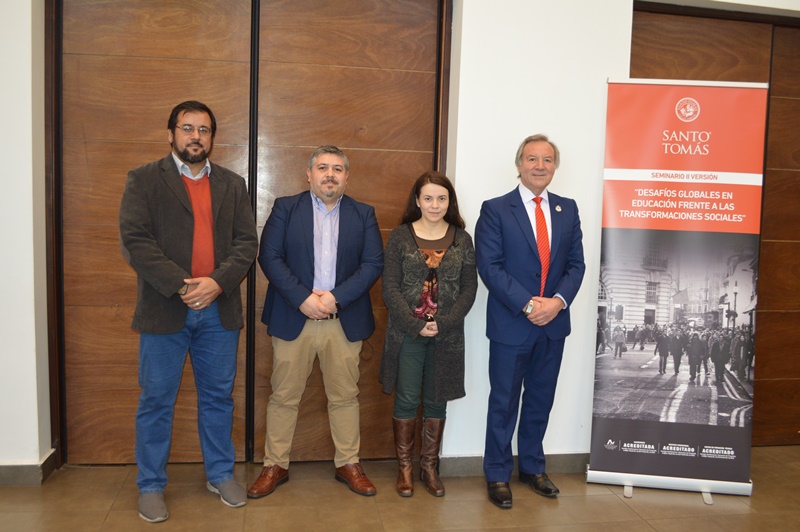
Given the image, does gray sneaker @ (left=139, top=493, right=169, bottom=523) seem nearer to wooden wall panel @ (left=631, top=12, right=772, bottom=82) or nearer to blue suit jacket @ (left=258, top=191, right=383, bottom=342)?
blue suit jacket @ (left=258, top=191, right=383, bottom=342)

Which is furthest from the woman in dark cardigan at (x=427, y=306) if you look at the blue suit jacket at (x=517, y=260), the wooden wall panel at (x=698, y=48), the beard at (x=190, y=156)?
the wooden wall panel at (x=698, y=48)

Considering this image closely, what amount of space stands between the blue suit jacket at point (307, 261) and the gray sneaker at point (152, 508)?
894 mm

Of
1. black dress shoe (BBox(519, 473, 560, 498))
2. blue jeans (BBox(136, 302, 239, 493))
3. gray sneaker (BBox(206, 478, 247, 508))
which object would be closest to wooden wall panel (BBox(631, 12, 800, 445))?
black dress shoe (BBox(519, 473, 560, 498))

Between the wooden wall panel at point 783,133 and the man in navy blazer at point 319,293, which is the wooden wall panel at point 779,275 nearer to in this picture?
the wooden wall panel at point 783,133

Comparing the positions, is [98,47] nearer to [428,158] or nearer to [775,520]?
[428,158]

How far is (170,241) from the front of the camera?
101 inches

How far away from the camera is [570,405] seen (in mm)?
3318

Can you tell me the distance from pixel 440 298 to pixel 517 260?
16.7 inches

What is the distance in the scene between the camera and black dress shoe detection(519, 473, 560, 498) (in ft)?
9.78

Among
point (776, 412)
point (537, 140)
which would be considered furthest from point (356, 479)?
point (776, 412)

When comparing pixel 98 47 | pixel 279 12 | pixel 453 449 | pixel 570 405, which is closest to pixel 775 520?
pixel 570 405

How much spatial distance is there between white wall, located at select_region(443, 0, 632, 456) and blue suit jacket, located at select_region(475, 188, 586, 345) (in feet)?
0.88

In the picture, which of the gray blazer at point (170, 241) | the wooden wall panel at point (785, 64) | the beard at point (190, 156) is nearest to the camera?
the gray blazer at point (170, 241)

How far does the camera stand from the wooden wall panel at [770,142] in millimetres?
3529
